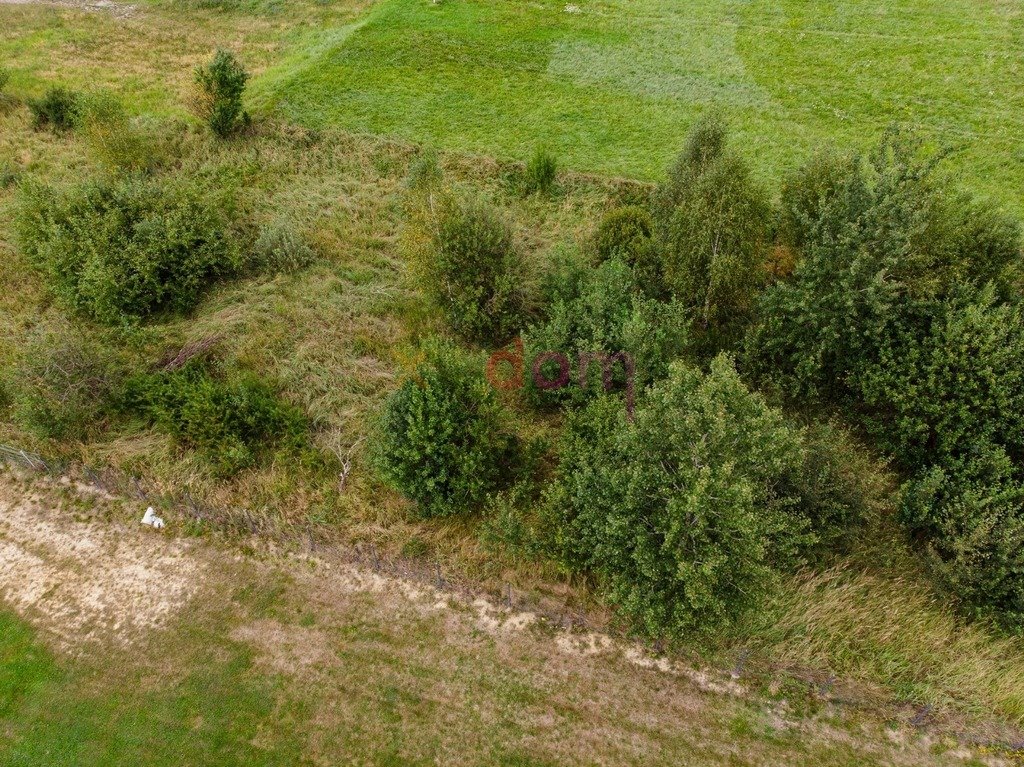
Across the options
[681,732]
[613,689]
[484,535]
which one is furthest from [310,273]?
[681,732]

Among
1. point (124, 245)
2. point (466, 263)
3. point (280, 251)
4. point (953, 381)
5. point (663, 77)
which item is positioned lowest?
point (953, 381)

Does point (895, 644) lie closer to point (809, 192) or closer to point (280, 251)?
point (809, 192)

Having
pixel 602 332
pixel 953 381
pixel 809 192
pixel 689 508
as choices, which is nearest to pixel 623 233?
pixel 602 332

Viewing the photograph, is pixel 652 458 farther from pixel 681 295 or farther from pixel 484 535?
pixel 681 295

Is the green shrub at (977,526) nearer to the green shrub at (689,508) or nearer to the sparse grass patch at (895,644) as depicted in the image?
the sparse grass patch at (895,644)

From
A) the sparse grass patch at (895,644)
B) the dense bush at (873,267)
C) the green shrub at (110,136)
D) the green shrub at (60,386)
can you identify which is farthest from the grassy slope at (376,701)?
the green shrub at (110,136)

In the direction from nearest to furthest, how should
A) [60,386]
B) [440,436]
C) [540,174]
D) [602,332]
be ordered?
[440,436] < [602,332] < [60,386] < [540,174]

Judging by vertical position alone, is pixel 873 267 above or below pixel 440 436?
above
